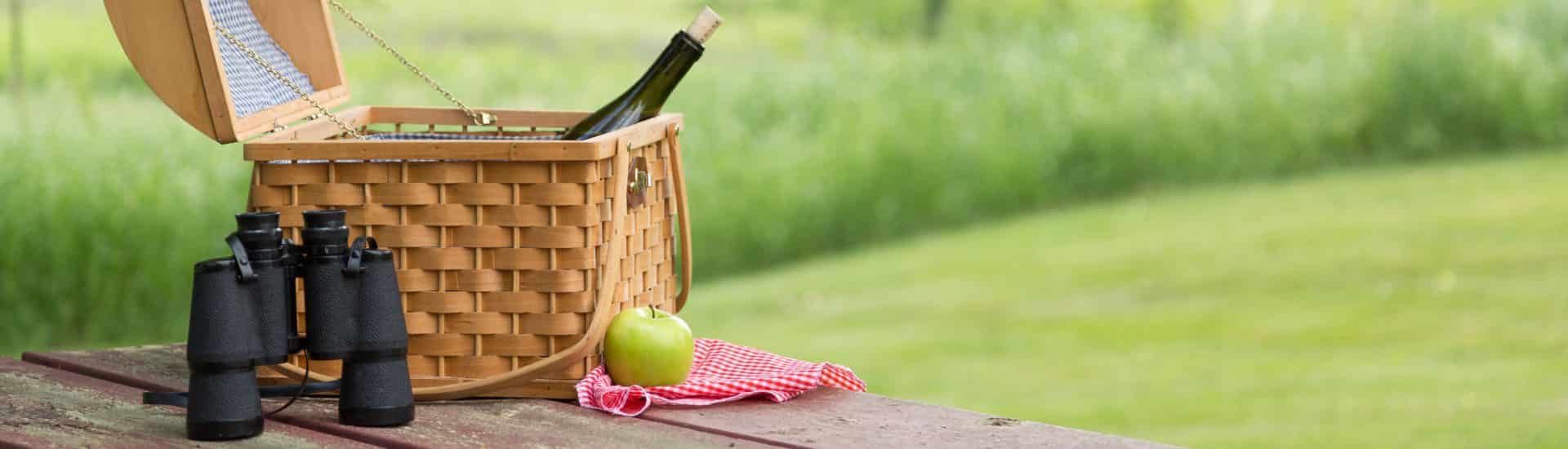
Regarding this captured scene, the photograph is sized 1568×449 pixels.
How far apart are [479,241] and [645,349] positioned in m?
0.19

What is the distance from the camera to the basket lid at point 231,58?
4.70ft

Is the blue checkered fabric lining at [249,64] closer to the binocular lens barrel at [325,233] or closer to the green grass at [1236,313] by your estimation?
the binocular lens barrel at [325,233]

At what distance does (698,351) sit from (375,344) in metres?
0.48

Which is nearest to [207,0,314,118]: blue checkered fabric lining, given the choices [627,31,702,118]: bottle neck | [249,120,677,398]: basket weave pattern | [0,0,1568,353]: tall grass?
[249,120,677,398]: basket weave pattern

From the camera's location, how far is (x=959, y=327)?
494 centimetres

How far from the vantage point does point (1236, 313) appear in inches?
191

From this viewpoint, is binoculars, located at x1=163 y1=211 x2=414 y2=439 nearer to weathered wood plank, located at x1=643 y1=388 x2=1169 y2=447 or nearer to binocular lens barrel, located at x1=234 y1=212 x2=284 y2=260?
binocular lens barrel, located at x1=234 y1=212 x2=284 y2=260

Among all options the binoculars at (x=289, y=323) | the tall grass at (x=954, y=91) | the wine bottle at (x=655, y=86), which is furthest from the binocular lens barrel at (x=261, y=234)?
the tall grass at (x=954, y=91)

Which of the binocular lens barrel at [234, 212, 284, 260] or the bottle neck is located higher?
the bottle neck

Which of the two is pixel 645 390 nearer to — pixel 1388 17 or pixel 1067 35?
pixel 1067 35

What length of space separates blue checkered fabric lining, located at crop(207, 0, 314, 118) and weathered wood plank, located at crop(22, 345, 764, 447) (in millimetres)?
306

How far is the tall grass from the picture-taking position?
5.89m

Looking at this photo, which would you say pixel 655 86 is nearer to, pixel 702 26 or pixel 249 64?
pixel 702 26

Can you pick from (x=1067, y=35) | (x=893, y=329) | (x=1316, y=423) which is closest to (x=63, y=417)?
(x=1316, y=423)
